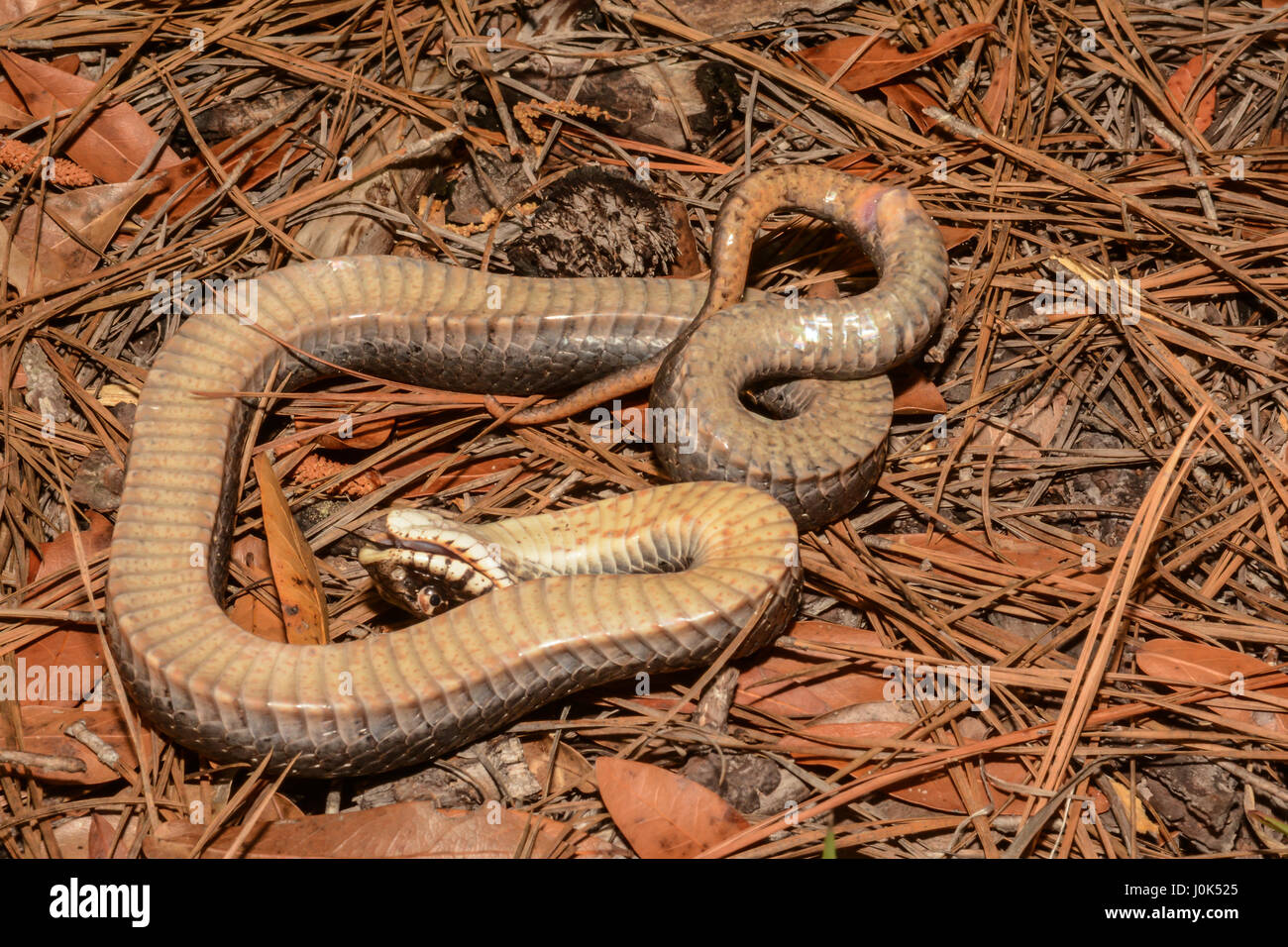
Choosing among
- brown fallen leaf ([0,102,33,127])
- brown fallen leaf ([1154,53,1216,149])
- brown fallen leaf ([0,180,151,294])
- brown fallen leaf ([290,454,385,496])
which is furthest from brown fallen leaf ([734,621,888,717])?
brown fallen leaf ([0,102,33,127])

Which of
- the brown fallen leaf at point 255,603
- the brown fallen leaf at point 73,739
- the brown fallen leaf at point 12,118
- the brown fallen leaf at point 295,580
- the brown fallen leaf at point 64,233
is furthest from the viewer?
the brown fallen leaf at point 12,118

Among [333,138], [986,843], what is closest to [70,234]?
[333,138]

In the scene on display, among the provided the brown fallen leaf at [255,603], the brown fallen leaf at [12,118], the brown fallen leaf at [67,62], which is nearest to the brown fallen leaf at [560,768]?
the brown fallen leaf at [255,603]

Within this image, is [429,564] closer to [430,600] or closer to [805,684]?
[430,600]

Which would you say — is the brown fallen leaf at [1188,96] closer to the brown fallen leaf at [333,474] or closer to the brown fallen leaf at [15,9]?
the brown fallen leaf at [333,474]
